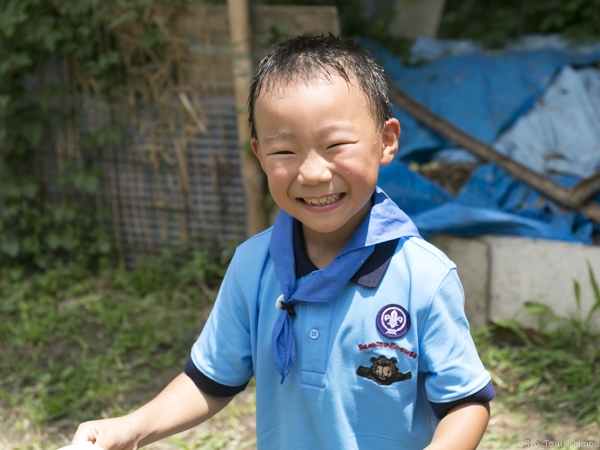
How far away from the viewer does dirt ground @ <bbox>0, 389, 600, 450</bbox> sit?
263 cm

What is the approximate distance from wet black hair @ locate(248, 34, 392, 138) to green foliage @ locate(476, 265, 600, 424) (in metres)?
1.89

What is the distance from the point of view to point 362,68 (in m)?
1.38

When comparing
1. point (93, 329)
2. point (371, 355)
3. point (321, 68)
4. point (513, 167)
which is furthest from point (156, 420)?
point (513, 167)

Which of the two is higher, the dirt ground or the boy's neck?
the boy's neck

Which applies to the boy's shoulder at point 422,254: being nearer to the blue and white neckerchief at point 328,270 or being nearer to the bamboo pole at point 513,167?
the blue and white neckerchief at point 328,270

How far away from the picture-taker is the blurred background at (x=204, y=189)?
3.16 metres

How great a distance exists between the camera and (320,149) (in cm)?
129

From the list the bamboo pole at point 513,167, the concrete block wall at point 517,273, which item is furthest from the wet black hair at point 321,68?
the bamboo pole at point 513,167

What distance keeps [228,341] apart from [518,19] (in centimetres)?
435

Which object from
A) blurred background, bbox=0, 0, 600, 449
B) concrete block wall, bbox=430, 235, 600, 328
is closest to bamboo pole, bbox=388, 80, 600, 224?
blurred background, bbox=0, 0, 600, 449

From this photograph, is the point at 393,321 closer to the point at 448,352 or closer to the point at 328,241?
the point at 448,352

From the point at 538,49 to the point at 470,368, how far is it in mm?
4110

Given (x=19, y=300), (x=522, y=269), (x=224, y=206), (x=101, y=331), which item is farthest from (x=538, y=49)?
(x=19, y=300)

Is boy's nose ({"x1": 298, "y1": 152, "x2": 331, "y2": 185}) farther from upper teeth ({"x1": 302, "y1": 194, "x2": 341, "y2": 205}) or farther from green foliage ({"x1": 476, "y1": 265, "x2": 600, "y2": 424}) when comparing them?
green foliage ({"x1": 476, "y1": 265, "x2": 600, "y2": 424})
